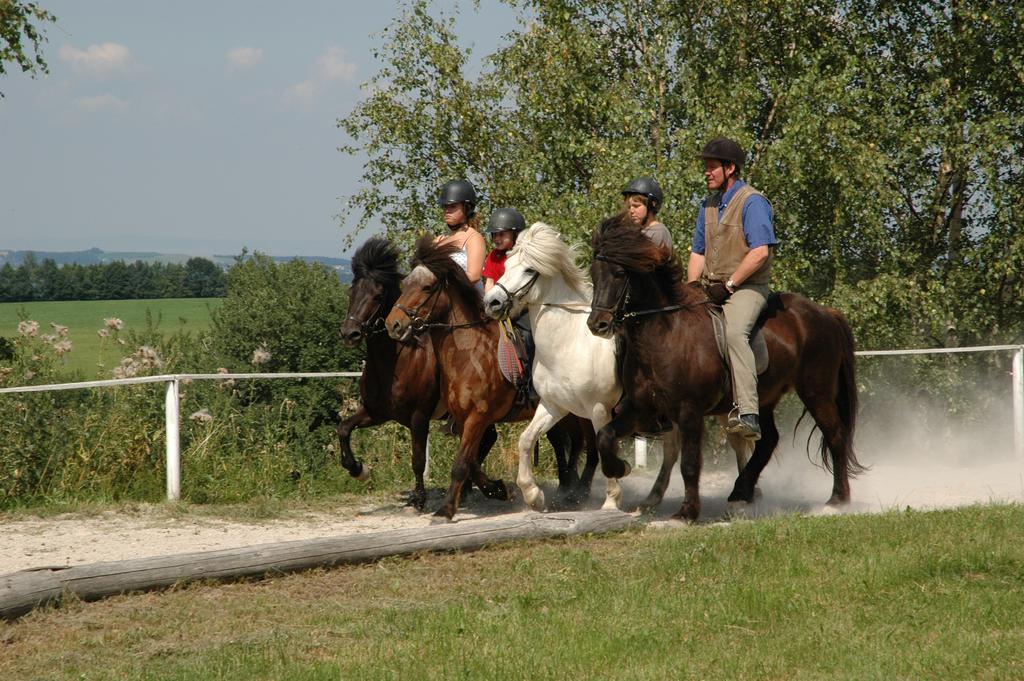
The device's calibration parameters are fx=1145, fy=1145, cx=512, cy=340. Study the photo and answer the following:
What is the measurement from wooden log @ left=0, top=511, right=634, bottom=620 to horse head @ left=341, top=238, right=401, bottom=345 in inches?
89.6

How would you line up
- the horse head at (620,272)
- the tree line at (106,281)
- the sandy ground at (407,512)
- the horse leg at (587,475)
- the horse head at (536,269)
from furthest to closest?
1. the tree line at (106,281)
2. the horse leg at (587,475)
3. the horse head at (536,269)
4. the horse head at (620,272)
5. the sandy ground at (407,512)

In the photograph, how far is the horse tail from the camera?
9266 millimetres

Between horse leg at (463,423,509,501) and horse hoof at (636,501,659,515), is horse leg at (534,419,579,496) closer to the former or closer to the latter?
horse leg at (463,423,509,501)

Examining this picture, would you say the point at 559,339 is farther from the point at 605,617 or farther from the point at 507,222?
the point at 605,617

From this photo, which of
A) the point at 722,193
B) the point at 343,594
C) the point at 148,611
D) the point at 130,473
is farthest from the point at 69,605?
the point at 722,193

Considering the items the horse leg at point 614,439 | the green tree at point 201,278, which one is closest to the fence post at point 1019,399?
the horse leg at point 614,439

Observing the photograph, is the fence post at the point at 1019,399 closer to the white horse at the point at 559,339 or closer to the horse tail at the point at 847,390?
the horse tail at the point at 847,390

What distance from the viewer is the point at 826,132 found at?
14305 millimetres

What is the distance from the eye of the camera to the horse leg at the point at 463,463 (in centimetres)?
866

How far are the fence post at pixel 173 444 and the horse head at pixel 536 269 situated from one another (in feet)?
9.94

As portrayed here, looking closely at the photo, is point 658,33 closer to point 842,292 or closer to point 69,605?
point 842,292

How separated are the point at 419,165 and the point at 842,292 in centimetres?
766

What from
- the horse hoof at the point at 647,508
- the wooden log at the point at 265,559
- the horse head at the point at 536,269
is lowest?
the horse hoof at the point at 647,508

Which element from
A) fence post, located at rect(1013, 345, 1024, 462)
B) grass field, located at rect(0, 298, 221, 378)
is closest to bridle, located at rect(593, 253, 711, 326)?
fence post, located at rect(1013, 345, 1024, 462)
